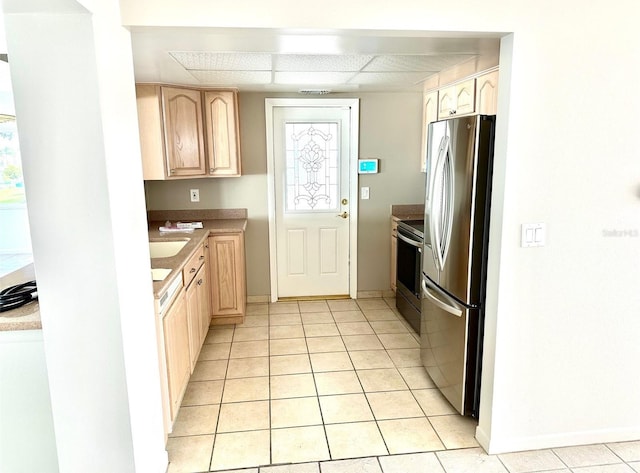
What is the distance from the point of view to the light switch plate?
2004 mm

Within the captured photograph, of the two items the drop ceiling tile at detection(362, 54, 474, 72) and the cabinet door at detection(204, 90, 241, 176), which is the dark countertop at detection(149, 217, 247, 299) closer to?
the cabinet door at detection(204, 90, 241, 176)

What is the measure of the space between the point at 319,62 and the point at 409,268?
6.18 feet

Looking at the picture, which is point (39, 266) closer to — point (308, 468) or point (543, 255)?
point (308, 468)

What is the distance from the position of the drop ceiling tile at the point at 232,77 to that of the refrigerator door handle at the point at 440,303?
1.84m

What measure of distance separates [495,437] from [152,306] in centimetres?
181

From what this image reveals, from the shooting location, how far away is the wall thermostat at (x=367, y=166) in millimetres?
4324

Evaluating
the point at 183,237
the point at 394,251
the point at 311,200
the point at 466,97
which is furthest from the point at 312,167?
the point at 466,97

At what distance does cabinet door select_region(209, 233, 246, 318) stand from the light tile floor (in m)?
0.23

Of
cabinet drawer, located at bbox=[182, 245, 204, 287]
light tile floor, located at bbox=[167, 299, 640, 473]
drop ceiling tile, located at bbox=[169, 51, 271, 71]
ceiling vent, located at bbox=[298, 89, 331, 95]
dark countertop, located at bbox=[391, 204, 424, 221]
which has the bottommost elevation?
light tile floor, located at bbox=[167, 299, 640, 473]

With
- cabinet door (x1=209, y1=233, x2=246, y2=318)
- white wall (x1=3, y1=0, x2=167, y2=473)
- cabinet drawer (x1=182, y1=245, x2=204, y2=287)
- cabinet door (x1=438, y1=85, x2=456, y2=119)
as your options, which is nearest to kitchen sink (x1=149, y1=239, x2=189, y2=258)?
cabinet drawer (x1=182, y1=245, x2=204, y2=287)

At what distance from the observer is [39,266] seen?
1.53 metres

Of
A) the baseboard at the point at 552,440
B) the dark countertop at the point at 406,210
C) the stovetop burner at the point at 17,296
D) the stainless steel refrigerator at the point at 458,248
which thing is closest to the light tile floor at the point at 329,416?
the baseboard at the point at 552,440

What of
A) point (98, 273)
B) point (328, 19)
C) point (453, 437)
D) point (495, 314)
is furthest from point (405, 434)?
point (328, 19)

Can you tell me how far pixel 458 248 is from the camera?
231 cm
